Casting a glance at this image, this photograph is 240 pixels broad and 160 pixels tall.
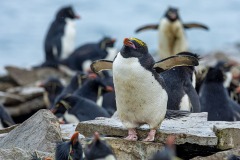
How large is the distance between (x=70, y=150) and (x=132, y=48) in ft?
3.94

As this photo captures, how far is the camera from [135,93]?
684 cm

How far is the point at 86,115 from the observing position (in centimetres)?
1016

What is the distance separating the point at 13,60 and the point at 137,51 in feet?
81.5

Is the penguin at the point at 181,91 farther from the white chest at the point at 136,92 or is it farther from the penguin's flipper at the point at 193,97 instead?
the white chest at the point at 136,92

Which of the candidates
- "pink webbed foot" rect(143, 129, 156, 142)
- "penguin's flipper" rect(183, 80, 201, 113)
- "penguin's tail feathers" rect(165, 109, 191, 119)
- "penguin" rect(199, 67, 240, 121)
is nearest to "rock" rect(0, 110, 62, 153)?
"pink webbed foot" rect(143, 129, 156, 142)

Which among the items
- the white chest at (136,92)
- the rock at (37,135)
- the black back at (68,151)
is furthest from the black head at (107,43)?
the black back at (68,151)

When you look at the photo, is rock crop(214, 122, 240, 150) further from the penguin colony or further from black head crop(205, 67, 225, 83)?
black head crop(205, 67, 225, 83)

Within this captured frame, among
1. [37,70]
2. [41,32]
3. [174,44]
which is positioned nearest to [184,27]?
[174,44]

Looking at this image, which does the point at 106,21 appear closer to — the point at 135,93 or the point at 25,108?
the point at 25,108

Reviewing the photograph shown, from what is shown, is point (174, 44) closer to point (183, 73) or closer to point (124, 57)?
point (183, 73)

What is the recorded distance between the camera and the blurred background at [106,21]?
33219 mm

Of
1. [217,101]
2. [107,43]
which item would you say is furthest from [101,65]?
[107,43]

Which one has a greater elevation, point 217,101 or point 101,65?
point 101,65

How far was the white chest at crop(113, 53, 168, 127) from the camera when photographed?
6730 mm
